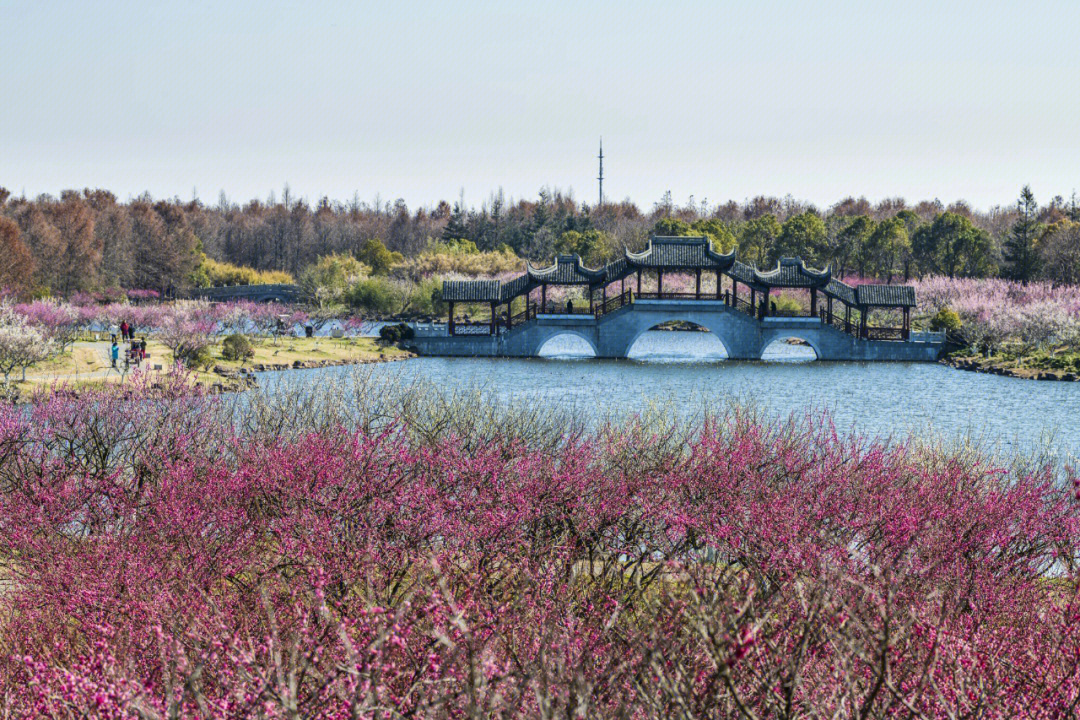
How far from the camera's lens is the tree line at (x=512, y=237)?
256 ft

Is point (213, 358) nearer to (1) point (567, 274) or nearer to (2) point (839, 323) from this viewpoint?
(1) point (567, 274)

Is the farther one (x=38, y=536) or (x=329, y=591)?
(x=38, y=536)

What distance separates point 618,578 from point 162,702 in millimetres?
6101

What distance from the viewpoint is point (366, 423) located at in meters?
16.5

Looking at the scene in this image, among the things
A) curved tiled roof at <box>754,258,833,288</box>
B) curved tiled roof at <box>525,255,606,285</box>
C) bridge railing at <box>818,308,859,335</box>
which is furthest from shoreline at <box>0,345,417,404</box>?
bridge railing at <box>818,308,859,335</box>

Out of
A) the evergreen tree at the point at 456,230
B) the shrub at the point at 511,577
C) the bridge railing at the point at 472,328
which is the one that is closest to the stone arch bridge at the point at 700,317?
the bridge railing at the point at 472,328

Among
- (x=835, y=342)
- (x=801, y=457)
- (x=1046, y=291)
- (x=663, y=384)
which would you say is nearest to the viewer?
(x=801, y=457)

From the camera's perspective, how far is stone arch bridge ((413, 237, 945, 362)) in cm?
6034

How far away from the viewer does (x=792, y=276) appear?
6119 cm

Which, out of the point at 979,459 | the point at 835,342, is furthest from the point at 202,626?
the point at 835,342

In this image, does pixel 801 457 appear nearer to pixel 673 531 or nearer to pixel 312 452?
pixel 673 531

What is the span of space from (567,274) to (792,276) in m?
11.8

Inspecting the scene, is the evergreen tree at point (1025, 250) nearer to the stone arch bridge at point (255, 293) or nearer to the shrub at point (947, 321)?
the shrub at point (947, 321)

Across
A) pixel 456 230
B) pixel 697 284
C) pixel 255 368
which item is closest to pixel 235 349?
pixel 255 368
